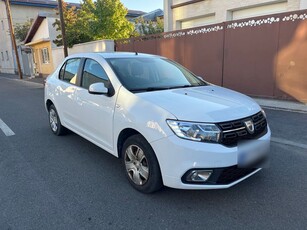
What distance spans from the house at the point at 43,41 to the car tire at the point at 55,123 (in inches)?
675

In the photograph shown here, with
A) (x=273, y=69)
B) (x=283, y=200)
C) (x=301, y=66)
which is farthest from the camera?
(x=273, y=69)

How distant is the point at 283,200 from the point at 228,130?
1.10 m

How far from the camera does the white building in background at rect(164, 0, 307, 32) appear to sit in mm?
9539

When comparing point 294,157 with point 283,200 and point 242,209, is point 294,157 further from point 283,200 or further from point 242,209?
point 242,209

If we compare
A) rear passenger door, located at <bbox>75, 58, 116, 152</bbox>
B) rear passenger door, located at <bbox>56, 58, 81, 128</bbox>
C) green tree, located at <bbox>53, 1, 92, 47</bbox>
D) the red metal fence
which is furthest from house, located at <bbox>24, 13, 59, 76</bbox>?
rear passenger door, located at <bbox>75, 58, 116, 152</bbox>

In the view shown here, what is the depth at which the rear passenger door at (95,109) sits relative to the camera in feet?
11.5

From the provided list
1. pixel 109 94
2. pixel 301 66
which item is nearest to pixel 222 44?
pixel 301 66

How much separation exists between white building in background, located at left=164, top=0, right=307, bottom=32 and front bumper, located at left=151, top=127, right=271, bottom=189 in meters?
7.97

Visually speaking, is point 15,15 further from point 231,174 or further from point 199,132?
point 231,174

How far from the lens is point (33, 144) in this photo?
16.4ft

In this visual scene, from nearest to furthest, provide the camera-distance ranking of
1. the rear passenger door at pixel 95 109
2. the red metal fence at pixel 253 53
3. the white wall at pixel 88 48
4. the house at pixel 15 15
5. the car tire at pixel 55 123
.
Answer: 1. the rear passenger door at pixel 95 109
2. the car tire at pixel 55 123
3. the red metal fence at pixel 253 53
4. the white wall at pixel 88 48
5. the house at pixel 15 15

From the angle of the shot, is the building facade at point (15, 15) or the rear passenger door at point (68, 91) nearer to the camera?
the rear passenger door at point (68, 91)

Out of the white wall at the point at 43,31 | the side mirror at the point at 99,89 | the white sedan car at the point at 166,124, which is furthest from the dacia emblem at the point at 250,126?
the white wall at the point at 43,31

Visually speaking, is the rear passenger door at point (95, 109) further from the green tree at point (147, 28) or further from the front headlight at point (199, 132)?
the green tree at point (147, 28)
